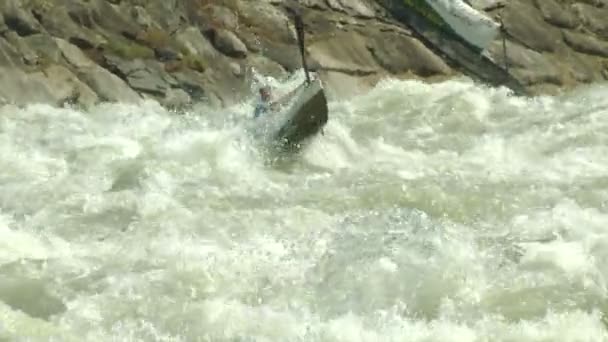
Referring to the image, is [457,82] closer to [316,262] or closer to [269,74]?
[269,74]

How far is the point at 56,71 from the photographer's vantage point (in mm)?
14422

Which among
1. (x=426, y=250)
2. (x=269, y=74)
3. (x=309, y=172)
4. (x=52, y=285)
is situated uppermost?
(x=426, y=250)

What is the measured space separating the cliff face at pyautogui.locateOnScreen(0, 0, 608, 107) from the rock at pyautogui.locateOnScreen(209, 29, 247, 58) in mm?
23

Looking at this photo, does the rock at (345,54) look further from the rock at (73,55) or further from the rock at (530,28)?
the rock at (73,55)

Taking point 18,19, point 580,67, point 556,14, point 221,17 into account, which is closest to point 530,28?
point 556,14

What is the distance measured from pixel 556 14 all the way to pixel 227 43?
295 inches

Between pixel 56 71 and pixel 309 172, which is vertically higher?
pixel 309 172

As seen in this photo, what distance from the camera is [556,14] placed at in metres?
19.7

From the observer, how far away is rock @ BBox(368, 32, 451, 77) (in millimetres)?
17438

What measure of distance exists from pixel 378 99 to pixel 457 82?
2.17 metres

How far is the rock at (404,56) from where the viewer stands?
687 inches

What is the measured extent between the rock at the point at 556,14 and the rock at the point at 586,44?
0.32 meters

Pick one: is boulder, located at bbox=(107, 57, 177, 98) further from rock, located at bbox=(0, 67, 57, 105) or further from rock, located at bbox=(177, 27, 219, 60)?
rock, located at bbox=(0, 67, 57, 105)

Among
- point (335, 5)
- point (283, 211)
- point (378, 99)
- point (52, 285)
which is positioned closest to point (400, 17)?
point (335, 5)
